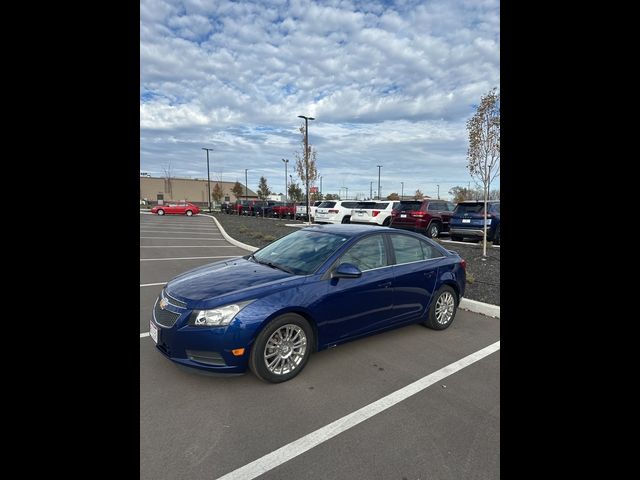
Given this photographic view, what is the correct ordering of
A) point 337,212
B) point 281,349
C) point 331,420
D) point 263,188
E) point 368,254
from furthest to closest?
1. point 263,188
2. point 337,212
3. point 368,254
4. point 281,349
5. point 331,420

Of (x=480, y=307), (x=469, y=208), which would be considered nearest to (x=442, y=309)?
(x=480, y=307)

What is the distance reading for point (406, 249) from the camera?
4559 millimetres

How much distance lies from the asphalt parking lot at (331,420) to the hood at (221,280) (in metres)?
0.72

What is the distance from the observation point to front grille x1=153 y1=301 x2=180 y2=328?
3.26m

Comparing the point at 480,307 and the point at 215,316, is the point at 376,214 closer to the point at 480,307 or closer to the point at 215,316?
the point at 480,307

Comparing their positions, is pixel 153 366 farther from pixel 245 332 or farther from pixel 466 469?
pixel 466 469

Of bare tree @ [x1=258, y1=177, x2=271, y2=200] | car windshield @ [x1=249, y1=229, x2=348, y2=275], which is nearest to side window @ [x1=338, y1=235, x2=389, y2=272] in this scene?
car windshield @ [x1=249, y1=229, x2=348, y2=275]

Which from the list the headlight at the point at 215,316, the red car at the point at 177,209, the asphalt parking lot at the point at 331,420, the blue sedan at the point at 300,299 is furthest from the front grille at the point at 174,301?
the red car at the point at 177,209

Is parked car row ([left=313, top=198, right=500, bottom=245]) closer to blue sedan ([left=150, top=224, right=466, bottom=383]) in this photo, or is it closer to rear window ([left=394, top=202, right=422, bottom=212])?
rear window ([left=394, top=202, right=422, bottom=212])

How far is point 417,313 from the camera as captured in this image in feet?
14.6

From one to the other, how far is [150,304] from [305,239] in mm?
2925

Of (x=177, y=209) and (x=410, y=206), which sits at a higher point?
(x=177, y=209)

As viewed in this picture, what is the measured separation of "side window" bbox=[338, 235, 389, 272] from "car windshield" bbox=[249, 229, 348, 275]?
17 cm

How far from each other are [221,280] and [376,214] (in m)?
14.2
